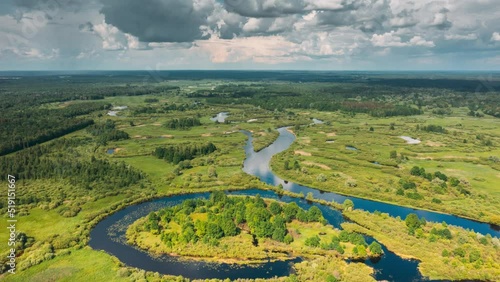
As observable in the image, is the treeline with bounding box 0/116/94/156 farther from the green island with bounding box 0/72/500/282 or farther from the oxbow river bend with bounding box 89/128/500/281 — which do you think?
the oxbow river bend with bounding box 89/128/500/281

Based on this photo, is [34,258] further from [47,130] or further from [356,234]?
[47,130]

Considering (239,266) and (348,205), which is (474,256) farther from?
(239,266)

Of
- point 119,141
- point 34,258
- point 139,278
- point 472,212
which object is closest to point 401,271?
point 472,212

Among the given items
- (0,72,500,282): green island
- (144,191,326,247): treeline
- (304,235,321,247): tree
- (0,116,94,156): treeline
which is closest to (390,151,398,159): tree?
(0,72,500,282): green island

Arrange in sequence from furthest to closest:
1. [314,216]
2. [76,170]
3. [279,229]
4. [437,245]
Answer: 1. [76,170]
2. [314,216]
3. [279,229]
4. [437,245]

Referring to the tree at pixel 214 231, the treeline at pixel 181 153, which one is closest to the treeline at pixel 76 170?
the treeline at pixel 181 153

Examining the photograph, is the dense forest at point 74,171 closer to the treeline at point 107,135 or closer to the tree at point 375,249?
the treeline at point 107,135

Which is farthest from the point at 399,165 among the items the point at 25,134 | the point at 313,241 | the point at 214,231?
the point at 25,134
